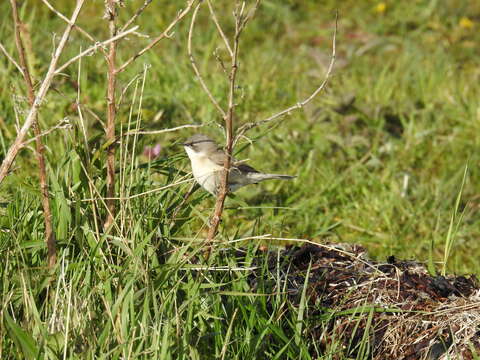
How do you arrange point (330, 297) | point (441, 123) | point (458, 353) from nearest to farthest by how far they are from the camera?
point (458, 353), point (330, 297), point (441, 123)

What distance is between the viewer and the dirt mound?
3.35m

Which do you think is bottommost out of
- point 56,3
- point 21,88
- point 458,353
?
point 458,353

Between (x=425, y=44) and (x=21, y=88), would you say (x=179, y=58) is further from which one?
(x=425, y=44)

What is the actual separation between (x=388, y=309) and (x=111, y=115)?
1.37 metres

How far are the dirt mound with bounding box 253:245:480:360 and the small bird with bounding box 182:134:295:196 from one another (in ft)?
1.73

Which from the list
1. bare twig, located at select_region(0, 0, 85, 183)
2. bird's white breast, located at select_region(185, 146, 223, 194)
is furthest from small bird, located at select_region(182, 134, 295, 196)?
bare twig, located at select_region(0, 0, 85, 183)

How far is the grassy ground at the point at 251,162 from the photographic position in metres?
3.13

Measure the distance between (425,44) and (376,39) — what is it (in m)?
0.53

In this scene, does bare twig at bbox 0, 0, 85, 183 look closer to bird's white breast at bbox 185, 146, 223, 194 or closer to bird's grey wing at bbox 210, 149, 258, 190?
bird's white breast at bbox 185, 146, 223, 194

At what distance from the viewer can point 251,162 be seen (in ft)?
19.3

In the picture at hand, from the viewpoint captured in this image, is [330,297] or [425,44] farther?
[425,44]

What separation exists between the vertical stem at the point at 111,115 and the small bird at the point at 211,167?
1.71ft

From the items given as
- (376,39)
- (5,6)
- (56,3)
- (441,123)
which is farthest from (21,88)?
(376,39)

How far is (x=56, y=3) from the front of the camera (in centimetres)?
811
